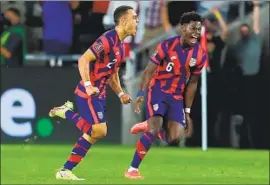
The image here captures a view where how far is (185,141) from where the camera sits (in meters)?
20.5

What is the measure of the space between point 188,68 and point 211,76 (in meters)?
10.1

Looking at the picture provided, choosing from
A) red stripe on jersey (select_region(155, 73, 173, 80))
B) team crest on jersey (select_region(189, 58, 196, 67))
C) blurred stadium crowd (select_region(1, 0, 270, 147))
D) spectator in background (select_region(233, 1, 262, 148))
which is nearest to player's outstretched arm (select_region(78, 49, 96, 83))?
team crest on jersey (select_region(189, 58, 196, 67))

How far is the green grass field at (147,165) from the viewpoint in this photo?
39.4 feet

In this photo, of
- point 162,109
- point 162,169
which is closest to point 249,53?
point 162,169

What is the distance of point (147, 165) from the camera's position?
15.5m

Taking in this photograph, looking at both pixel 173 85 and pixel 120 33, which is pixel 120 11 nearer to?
pixel 120 33

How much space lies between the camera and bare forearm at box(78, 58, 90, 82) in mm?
7941

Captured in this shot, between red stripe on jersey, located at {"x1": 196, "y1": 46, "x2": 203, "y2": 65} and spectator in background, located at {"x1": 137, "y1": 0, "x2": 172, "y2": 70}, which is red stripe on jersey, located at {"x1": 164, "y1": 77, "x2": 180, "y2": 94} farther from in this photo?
spectator in background, located at {"x1": 137, "y1": 0, "x2": 172, "y2": 70}

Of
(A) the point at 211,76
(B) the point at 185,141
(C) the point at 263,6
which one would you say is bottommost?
(B) the point at 185,141

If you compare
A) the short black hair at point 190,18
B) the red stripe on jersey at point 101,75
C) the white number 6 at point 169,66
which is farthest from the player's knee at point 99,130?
the white number 6 at point 169,66

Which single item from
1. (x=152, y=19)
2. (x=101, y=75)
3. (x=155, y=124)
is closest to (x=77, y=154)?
(x=101, y=75)

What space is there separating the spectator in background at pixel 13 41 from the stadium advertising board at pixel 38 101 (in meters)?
0.62

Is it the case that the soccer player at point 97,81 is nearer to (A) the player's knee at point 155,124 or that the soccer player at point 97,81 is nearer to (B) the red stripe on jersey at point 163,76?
(B) the red stripe on jersey at point 163,76

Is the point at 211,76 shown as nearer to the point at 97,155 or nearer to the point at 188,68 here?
the point at 97,155
